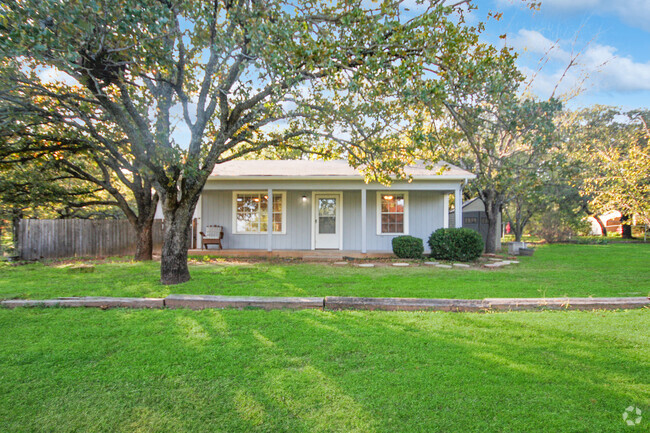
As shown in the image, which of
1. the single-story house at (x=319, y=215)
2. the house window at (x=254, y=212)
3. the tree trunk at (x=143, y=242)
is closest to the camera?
the tree trunk at (x=143, y=242)

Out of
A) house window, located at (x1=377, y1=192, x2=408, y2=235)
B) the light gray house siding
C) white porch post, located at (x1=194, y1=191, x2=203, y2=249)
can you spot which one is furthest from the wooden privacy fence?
house window, located at (x1=377, y1=192, x2=408, y2=235)

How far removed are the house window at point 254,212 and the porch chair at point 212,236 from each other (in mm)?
598

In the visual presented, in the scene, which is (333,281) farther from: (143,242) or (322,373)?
Result: (143,242)

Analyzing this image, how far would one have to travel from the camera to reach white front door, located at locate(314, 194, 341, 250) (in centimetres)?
1118

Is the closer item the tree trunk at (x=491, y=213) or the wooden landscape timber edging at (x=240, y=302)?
the wooden landscape timber edging at (x=240, y=302)

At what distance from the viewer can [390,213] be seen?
1124cm

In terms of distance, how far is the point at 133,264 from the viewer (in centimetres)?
837

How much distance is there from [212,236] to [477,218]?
1134 centimetres

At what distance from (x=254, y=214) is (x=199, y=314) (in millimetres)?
7596

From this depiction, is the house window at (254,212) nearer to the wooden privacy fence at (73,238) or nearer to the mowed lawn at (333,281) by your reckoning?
the mowed lawn at (333,281)

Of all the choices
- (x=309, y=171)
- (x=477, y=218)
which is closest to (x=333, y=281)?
(x=309, y=171)

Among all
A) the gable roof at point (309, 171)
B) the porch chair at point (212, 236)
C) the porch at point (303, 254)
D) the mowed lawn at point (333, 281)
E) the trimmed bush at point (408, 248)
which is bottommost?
the mowed lawn at point (333, 281)

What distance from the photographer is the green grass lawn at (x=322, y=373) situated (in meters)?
1.96

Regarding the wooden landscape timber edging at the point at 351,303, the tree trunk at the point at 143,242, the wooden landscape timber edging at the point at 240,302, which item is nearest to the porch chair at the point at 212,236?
the tree trunk at the point at 143,242
